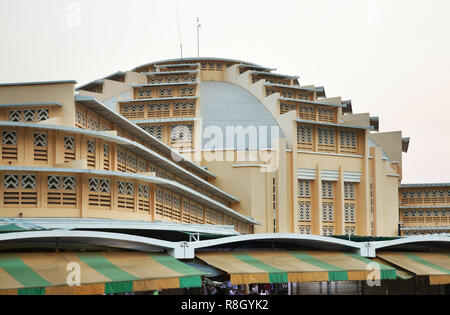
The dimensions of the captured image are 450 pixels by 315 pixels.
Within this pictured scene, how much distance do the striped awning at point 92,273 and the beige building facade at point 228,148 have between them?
326 inches

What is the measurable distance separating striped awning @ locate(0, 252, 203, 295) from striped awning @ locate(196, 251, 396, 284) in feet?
5.54

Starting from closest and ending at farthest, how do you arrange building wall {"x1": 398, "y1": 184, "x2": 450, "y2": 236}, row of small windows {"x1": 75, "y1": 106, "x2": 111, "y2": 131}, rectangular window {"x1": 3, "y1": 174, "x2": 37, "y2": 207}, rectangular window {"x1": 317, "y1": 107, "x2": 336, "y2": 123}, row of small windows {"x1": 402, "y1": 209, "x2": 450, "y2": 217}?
rectangular window {"x1": 3, "y1": 174, "x2": 37, "y2": 207}, row of small windows {"x1": 75, "y1": 106, "x2": 111, "y2": 131}, rectangular window {"x1": 317, "y1": 107, "x2": 336, "y2": 123}, building wall {"x1": 398, "y1": 184, "x2": 450, "y2": 236}, row of small windows {"x1": 402, "y1": 209, "x2": 450, "y2": 217}

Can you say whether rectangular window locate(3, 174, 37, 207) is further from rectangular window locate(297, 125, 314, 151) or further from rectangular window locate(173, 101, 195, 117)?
rectangular window locate(297, 125, 314, 151)

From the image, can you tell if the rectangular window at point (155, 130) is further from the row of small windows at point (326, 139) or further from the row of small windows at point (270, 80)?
the row of small windows at point (270, 80)

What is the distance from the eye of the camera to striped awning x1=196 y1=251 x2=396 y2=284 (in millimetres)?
23562

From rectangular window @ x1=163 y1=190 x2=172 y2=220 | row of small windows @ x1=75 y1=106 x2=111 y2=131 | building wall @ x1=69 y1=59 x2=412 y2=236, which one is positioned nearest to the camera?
row of small windows @ x1=75 y1=106 x2=111 y2=131

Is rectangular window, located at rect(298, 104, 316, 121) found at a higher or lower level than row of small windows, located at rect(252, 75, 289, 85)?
lower

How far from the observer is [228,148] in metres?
53.6

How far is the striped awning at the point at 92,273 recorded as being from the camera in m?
18.8

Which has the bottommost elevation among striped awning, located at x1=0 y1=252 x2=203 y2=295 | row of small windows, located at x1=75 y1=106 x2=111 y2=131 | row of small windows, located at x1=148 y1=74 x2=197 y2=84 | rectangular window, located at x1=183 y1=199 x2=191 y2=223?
striped awning, located at x1=0 y1=252 x2=203 y2=295

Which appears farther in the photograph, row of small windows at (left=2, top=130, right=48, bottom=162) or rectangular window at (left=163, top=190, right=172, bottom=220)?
rectangular window at (left=163, top=190, right=172, bottom=220)

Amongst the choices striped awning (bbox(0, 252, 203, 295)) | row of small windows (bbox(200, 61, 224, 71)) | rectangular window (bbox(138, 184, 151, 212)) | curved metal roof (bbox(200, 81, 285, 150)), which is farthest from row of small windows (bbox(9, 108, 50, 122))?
row of small windows (bbox(200, 61, 224, 71))
